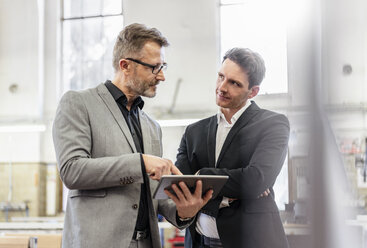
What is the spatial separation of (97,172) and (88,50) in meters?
5.42

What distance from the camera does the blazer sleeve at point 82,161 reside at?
0.80 m

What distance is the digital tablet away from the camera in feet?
2.39

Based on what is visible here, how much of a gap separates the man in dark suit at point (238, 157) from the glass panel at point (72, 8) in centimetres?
556

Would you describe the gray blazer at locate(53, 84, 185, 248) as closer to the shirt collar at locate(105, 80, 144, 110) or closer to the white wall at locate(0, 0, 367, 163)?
the shirt collar at locate(105, 80, 144, 110)

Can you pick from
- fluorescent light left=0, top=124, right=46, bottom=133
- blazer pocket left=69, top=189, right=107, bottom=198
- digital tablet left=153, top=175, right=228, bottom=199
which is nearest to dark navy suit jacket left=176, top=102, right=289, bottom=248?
digital tablet left=153, top=175, right=228, bottom=199

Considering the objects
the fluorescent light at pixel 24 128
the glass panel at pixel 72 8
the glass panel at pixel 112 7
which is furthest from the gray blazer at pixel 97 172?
the glass panel at pixel 72 8

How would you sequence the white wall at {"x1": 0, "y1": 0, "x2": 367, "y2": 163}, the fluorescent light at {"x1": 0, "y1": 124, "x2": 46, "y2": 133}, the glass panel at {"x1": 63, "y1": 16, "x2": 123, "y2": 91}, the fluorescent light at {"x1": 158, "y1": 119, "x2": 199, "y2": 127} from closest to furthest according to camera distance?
1. the fluorescent light at {"x1": 158, "y1": 119, "x2": 199, "y2": 127}
2. the white wall at {"x1": 0, "y1": 0, "x2": 367, "y2": 163}
3. the fluorescent light at {"x1": 0, "y1": 124, "x2": 46, "y2": 133}
4. the glass panel at {"x1": 63, "y1": 16, "x2": 123, "y2": 91}

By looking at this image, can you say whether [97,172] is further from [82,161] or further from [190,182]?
[190,182]

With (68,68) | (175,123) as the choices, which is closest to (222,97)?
(175,123)

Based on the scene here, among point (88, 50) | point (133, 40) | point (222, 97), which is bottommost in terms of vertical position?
point (222, 97)

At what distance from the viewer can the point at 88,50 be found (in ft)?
19.7

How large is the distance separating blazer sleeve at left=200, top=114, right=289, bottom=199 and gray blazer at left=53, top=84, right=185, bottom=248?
16cm

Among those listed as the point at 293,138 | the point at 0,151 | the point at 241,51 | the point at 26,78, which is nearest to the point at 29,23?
the point at 26,78

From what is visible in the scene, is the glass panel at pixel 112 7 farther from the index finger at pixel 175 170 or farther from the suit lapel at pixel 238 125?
the index finger at pixel 175 170
